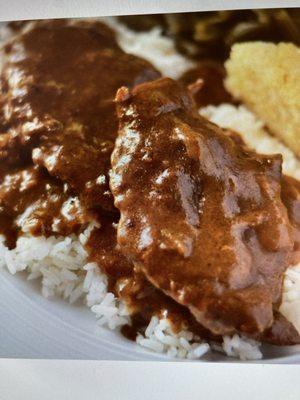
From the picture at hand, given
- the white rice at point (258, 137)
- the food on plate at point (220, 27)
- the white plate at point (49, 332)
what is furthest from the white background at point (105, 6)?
the white plate at point (49, 332)

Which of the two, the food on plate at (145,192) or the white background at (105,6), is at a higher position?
the white background at (105,6)

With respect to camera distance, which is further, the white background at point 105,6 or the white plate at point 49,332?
the white background at point 105,6

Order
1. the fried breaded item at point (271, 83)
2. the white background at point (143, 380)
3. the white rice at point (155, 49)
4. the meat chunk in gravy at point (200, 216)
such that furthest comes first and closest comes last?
1. the white rice at point (155, 49)
2. the fried breaded item at point (271, 83)
3. the white background at point (143, 380)
4. the meat chunk in gravy at point (200, 216)

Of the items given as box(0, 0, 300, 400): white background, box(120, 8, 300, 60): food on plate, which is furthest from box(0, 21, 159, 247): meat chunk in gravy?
box(0, 0, 300, 400): white background

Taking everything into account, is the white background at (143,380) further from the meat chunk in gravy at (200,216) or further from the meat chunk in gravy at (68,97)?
the meat chunk in gravy at (68,97)

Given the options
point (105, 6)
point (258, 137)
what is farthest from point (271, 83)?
point (105, 6)

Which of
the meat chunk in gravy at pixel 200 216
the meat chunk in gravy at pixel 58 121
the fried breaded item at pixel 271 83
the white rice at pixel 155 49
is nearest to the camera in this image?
the meat chunk in gravy at pixel 200 216

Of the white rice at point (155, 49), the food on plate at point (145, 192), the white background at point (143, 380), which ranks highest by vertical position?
the white rice at point (155, 49)
